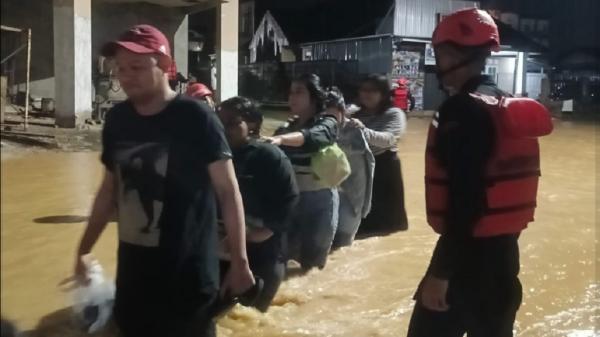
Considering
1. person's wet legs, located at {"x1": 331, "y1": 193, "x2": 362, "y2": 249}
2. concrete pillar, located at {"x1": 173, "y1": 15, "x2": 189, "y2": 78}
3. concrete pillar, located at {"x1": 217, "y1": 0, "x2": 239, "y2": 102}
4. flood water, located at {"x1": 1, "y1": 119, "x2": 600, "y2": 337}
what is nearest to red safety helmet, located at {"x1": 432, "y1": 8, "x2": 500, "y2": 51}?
flood water, located at {"x1": 1, "y1": 119, "x2": 600, "y2": 337}

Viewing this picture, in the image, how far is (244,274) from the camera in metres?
2.35

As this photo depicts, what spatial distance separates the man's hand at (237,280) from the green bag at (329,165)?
2.49 metres

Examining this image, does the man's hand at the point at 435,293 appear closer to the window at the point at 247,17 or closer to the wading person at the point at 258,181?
the wading person at the point at 258,181

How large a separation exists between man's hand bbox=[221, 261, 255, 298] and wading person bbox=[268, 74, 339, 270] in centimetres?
200

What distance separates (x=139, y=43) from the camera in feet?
6.62

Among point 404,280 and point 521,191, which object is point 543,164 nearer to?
point 404,280

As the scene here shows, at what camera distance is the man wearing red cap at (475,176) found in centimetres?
236

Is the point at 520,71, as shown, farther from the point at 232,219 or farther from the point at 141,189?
the point at 141,189

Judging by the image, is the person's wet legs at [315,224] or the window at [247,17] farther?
the window at [247,17]

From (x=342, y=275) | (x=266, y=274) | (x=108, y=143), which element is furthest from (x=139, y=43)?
(x=342, y=275)

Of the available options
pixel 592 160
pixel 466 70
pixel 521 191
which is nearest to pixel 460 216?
pixel 521 191

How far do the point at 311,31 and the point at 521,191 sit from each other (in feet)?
107

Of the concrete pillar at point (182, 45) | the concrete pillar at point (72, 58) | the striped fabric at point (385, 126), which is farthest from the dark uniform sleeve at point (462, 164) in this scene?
the concrete pillar at point (182, 45)

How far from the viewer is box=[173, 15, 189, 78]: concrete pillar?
1764 centimetres
